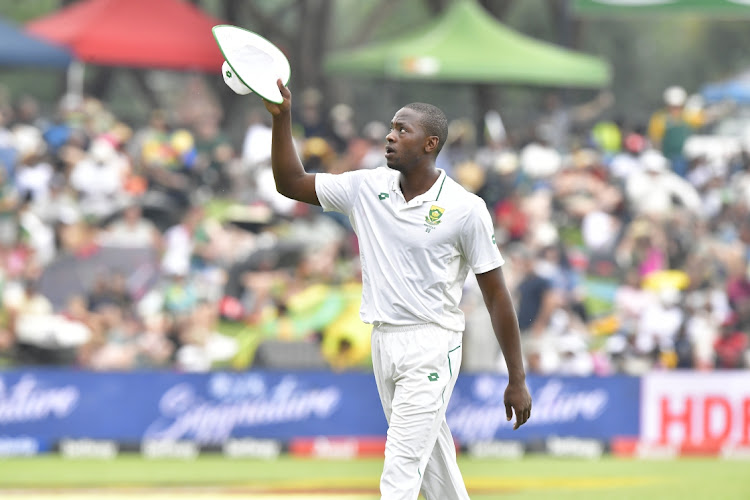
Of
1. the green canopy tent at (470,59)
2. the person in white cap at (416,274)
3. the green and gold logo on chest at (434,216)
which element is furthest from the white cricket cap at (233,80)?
the green canopy tent at (470,59)

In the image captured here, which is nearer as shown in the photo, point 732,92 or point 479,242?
point 479,242

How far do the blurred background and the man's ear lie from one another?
754 centimetres

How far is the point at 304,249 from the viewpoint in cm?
1614

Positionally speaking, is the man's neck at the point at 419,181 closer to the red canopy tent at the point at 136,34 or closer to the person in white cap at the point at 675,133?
the person in white cap at the point at 675,133

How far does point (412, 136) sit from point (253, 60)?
78 cm

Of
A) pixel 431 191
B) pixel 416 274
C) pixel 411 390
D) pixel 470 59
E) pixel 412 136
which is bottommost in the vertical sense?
pixel 411 390

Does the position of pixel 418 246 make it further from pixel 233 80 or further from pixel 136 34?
pixel 136 34

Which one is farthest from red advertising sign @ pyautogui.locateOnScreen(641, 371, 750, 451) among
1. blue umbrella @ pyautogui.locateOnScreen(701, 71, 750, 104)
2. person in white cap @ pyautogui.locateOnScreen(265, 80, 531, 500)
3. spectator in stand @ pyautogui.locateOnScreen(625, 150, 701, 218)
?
blue umbrella @ pyautogui.locateOnScreen(701, 71, 750, 104)

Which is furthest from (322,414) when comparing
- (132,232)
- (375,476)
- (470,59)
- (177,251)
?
(470,59)

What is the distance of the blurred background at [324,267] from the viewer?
46.4ft

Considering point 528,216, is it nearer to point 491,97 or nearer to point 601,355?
point 601,355

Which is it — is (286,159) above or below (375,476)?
above

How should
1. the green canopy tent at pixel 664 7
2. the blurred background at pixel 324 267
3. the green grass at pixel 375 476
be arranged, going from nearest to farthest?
the green grass at pixel 375 476 → the blurred background at pixel 324 267 → the green canopy tent at pixel 664 7

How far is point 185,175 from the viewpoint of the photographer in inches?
707
